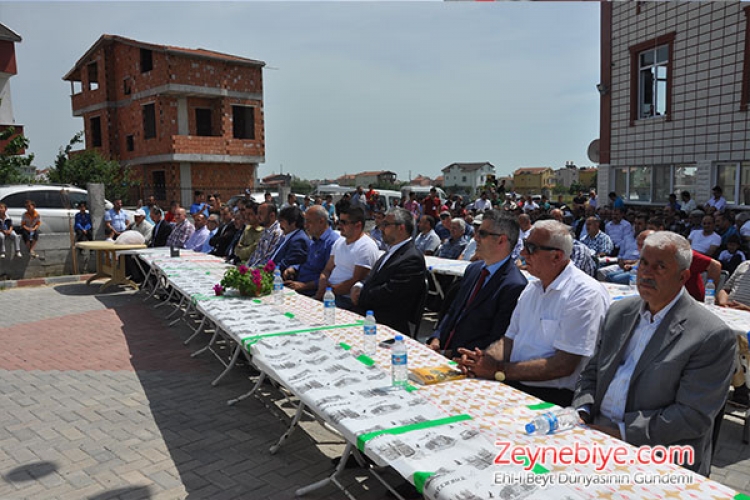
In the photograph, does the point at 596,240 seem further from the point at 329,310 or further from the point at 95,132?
the point at 95,132

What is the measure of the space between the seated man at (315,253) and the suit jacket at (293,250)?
16cm

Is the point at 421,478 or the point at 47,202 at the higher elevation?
the point at 47,202

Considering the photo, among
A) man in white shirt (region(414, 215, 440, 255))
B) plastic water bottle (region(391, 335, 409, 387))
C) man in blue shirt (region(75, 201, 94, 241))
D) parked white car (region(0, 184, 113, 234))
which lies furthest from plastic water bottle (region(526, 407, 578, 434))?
parked white car (region(0, 184, 113, 234))

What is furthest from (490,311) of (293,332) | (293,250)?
(293,250)

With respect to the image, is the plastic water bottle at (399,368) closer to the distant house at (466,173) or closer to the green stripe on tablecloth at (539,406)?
the green stripe on tablecloth at (539,406)

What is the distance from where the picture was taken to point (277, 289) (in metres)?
5.42

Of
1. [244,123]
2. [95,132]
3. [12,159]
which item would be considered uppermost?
[244,123]

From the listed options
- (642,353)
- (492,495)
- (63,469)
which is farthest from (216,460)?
(642,353)

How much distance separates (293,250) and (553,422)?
4.95 m

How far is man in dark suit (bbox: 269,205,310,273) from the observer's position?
6.95 m

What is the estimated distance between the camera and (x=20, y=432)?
438 centimetres

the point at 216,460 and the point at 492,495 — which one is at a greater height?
the point at 492,495

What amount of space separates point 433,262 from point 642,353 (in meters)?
5.59

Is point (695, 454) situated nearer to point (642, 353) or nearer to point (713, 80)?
point (642, 353)
